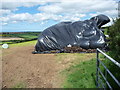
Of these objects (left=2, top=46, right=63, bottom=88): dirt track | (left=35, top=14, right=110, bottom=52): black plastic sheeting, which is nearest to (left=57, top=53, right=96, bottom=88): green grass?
(left=2, top=46, right=63, bottom=88): dirt track

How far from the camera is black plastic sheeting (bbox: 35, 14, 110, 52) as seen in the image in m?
9.77

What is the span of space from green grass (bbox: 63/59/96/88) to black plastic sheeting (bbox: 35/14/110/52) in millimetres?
3795

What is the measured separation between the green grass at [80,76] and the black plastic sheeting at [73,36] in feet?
12.5

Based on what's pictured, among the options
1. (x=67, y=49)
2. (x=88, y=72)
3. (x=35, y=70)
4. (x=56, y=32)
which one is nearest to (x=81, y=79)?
(x=88, y=72)

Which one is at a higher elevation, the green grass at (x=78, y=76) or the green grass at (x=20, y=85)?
the green grass at (x=78, y=76)

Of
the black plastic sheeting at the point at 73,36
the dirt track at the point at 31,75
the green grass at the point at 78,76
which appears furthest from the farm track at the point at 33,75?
the black plastic sheeting at the point at 73,36

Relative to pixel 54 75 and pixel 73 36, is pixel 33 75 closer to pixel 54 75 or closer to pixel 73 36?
pixel 54 75

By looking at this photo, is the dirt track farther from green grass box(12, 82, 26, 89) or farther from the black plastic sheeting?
the black plastic sheeting

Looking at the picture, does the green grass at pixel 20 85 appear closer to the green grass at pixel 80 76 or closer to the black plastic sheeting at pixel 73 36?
the green grass at pixel 80 76

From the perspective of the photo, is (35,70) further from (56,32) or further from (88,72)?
(56,32)

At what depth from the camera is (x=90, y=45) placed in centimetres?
963

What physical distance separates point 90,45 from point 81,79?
16.4ft

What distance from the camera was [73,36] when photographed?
1039 cm

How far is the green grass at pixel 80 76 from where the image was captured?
4.56 meters
